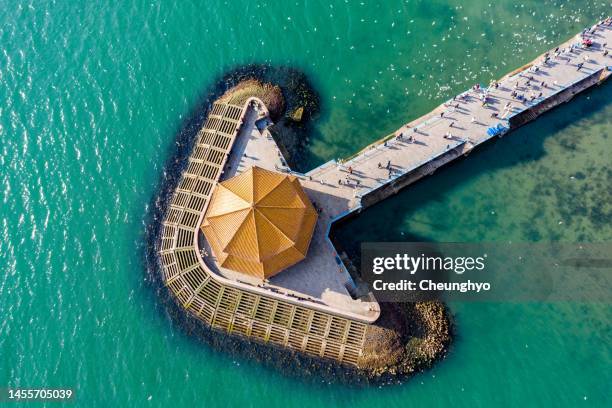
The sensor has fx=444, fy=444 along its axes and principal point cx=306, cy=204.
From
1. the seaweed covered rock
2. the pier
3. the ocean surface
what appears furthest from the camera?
the pier

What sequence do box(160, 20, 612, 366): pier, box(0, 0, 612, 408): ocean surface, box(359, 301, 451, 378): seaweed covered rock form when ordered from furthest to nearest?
box(160, 20, 612, 366): pier → box(0, 0, 612, 408): ocean surface → box(359, 301, 451, 378): seaweed covered rock

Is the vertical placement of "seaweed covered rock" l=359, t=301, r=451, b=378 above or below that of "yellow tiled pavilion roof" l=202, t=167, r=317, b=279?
below

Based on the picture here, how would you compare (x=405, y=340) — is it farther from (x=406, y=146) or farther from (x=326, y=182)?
(x=406, y=146)

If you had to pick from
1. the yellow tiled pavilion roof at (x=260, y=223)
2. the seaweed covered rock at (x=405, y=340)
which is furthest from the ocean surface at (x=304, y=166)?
the yellow tiled pavilion roof at (x=260, y=223)

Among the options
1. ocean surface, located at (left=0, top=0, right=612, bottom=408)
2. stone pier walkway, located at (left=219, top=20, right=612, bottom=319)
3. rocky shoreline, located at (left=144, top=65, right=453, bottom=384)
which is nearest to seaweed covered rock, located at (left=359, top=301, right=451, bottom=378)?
rocky shoreline, located at (left=144, top=65, right=453, bottom=384)

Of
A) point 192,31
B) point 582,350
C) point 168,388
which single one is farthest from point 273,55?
point 582,350

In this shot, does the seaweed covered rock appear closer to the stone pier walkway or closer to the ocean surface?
the ocean surface

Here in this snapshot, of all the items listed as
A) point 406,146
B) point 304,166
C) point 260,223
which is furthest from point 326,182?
point 260,223

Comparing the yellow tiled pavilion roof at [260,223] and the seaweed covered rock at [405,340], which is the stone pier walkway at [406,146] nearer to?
the yellow tiled pavilion roof at [260,223]
